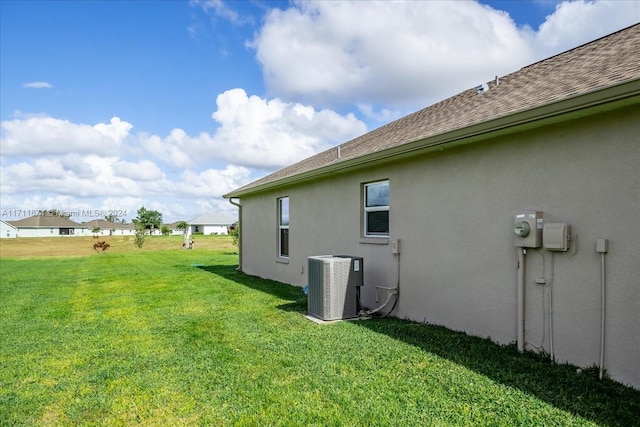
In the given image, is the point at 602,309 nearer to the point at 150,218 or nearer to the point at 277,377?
Answer: the point at 277,377

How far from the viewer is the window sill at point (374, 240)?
7098 millimetres

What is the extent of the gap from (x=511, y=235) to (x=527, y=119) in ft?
4.38

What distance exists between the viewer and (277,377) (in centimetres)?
399

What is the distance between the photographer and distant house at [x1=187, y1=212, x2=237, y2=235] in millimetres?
88250

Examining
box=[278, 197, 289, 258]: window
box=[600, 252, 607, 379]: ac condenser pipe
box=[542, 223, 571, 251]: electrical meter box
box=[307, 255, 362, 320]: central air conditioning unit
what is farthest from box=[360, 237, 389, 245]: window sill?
box=[278, 197, 289, 258]: window

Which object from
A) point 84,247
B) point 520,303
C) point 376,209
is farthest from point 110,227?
point 520,303

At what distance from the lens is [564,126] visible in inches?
165

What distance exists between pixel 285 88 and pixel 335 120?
438 inches

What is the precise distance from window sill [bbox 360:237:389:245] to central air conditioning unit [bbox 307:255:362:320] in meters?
0.66

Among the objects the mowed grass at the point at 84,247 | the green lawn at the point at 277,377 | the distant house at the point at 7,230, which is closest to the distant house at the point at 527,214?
the green lawn at the point at 277,377

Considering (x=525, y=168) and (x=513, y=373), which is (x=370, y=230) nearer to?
(x=525, y=168)

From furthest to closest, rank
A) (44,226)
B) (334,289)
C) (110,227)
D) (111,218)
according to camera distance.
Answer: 1. (111,218)
2. (110,227)
3. (44,226)
4. (334,289)

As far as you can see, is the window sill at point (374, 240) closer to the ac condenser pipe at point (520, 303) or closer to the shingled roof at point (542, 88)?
the shingled roof at point (542, 88)

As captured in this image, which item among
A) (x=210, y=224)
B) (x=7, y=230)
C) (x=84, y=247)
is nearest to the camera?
(x=84, y=247)
